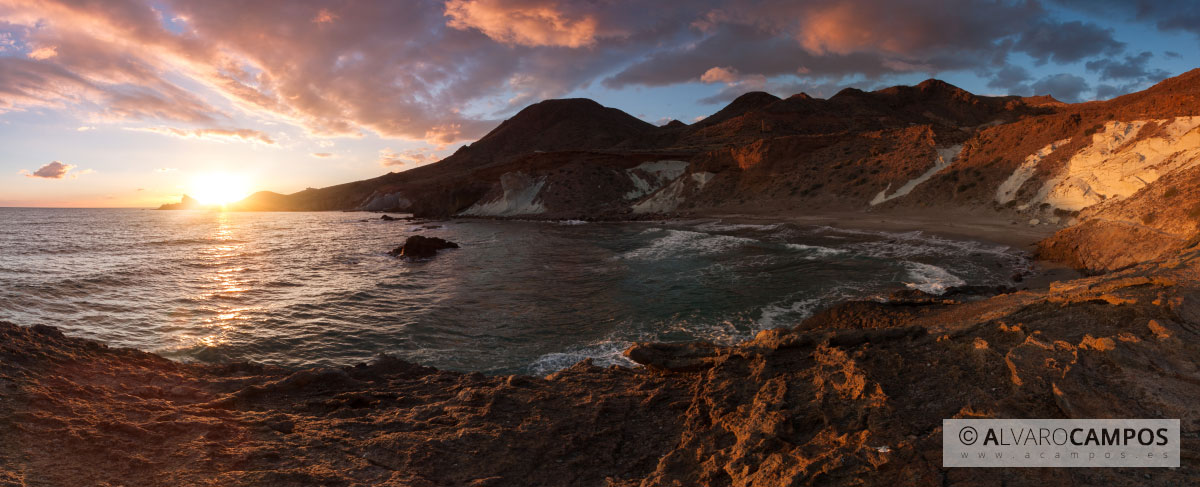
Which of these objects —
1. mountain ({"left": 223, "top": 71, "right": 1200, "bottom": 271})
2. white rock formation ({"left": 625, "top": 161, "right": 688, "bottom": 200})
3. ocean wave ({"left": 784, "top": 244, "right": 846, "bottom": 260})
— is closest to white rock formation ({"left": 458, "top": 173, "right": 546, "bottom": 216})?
mountain ({"left": 223, "top": 71, "right": 1200, "bottom": 271})

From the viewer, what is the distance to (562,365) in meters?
7.36

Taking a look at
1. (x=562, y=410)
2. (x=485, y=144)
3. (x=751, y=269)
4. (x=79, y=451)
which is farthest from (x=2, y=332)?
(x=485, y=144)

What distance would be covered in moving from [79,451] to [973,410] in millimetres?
6875

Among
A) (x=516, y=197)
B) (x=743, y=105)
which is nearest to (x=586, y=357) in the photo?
(x=516, y=197)

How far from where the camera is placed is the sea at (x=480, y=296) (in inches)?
341

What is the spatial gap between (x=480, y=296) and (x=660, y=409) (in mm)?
9229

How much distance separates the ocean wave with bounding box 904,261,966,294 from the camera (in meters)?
10.6

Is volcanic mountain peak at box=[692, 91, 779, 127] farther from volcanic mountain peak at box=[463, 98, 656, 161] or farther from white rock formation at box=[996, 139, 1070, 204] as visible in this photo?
white rock formation at box=[996, 139, 1070, 204]

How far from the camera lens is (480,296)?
1283 centimetres

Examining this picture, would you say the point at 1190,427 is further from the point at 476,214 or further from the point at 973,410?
the point at 476,214
